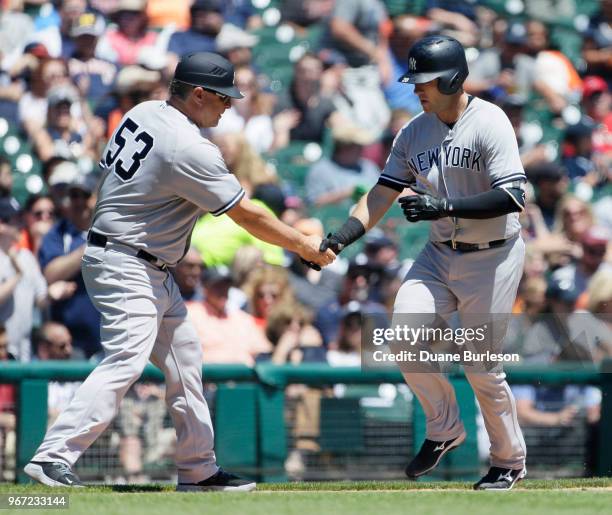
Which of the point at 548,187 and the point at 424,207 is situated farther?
the point at 548,187

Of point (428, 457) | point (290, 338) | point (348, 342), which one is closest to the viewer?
point (428, 457)

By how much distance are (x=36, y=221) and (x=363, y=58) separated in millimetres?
3680

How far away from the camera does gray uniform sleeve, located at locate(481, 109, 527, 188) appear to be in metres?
5.12

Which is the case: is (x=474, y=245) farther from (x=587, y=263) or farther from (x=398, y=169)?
(x=587, y=263)

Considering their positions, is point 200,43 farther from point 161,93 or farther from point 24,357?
point 24,357

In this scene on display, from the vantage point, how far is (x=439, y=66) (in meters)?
5.20

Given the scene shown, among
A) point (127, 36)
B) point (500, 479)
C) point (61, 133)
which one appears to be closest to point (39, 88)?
point (61, 133)

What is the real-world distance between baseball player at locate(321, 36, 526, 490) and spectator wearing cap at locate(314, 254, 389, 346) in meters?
2.52

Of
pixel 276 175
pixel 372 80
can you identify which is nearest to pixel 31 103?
pixel 276 175

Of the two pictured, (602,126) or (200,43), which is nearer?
(200,43)

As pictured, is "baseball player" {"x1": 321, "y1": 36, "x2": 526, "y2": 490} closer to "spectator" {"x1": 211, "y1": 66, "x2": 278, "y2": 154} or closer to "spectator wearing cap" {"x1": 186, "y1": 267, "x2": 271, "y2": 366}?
"spectator wearing cap" {"x1": 186, "y1": 267, "x2": 271, "y2": 366}

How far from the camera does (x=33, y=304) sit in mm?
7574

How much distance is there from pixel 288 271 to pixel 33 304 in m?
1.84

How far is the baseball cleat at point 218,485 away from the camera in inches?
213
